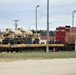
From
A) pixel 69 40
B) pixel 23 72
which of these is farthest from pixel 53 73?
pixel 69 40

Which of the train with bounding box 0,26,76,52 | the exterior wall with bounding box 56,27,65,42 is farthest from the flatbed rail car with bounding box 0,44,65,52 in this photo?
the exterior wall with bounding box 56,27,65,42

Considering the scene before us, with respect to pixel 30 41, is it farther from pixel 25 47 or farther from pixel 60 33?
pixel 60 33

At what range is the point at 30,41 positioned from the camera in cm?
4722

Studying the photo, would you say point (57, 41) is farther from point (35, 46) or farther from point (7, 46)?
point (7, 46)

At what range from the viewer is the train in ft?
146

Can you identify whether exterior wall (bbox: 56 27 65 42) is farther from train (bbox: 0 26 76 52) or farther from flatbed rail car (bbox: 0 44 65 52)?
flatbed rail car (bbox: 0 44 65 52)

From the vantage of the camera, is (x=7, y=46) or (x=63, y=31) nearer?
(x=7, y=46)

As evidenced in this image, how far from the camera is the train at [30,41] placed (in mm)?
44438

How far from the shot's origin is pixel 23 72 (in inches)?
680

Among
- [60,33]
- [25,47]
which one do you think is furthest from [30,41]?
→ [60,33]

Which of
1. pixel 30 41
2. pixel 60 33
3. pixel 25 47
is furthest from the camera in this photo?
pixel 60 33

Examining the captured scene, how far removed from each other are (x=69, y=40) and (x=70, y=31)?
1650 millimetres

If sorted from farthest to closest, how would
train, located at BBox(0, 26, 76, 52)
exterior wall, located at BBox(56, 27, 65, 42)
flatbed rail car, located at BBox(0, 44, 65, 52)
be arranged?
exterior wall, located at BBox(56, 27, 65, 42) → train, located at BBox(0, 26, 76, 52) → flatbed rail car, located at BBox(0, 44, 65, 52)

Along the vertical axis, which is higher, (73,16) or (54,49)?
(73,16)
